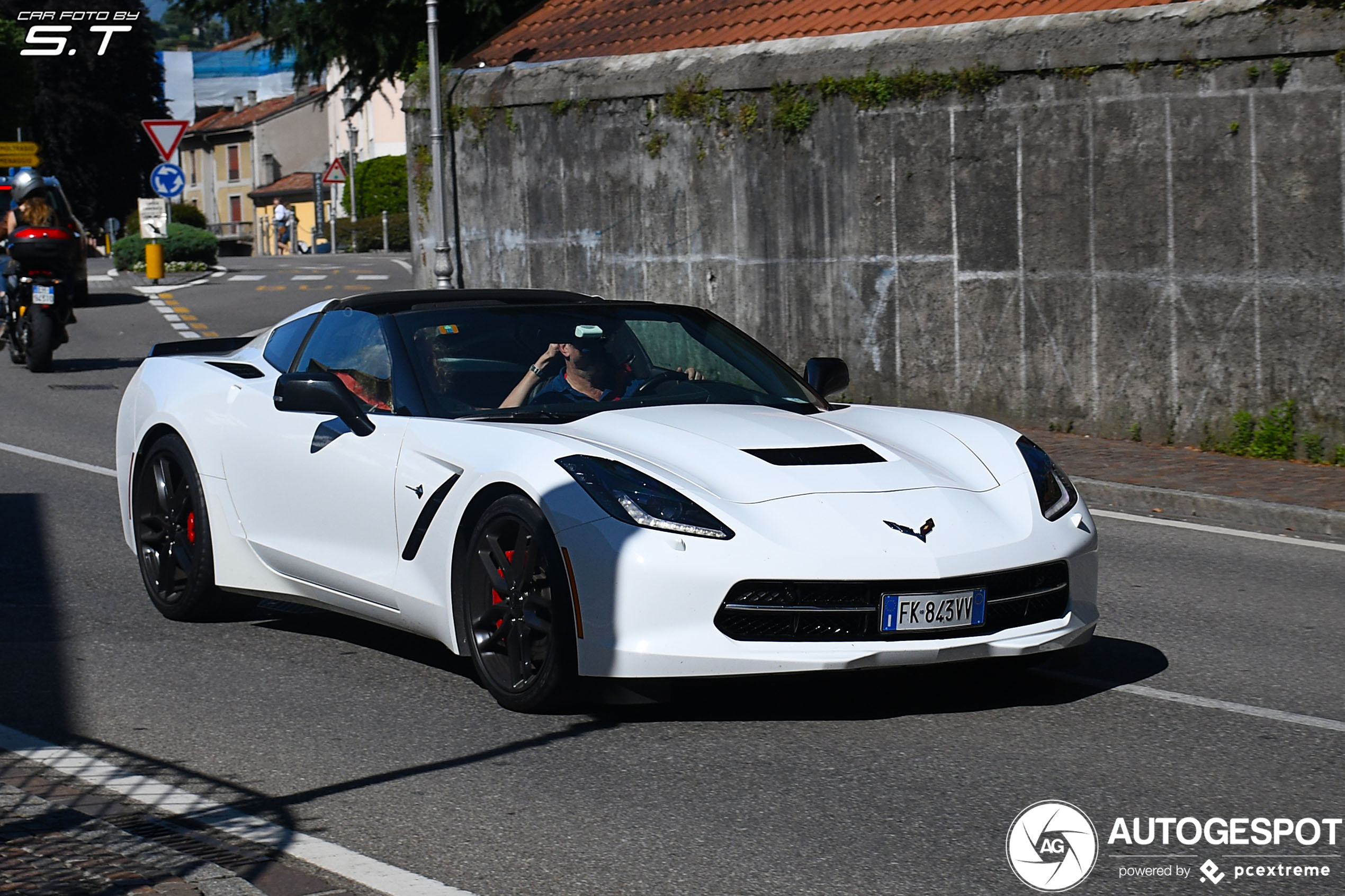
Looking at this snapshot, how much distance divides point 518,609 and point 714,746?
76cm

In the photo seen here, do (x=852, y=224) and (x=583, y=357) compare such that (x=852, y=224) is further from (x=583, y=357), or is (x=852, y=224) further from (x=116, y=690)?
(x=116, y=690)

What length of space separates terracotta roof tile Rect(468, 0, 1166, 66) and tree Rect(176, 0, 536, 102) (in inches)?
69.9

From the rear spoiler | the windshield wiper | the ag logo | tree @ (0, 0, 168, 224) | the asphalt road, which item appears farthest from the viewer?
tree @ (0, 0, 168, 224)

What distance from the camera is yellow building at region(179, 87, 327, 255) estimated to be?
94125 mm

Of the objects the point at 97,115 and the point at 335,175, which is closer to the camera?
the point at 335,175

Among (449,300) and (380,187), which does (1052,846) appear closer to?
(449,300)

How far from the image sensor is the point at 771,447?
19.0 feet

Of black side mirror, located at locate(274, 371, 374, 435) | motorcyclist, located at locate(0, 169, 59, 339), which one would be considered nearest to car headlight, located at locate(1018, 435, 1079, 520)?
black side mirror, located at locate(274, 371, 374, 435)

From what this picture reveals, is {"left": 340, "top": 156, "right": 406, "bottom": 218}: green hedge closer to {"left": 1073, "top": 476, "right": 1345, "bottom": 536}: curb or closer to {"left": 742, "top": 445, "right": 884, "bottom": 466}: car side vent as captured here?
{"left": 1073, "top": 476, "right": 1345, "bottom": 536}: curb

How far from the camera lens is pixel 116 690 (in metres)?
6.16

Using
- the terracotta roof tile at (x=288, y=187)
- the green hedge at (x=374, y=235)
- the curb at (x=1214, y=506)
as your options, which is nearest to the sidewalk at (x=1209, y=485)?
the curb at (x=1214, y=506)

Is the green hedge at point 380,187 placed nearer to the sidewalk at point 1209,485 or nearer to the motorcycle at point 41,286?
the motorcycle at point 41,286

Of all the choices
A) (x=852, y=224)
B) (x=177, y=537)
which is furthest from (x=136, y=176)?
(x=177, y=537)

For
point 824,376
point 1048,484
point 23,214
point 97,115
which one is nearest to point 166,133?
point 23,214
